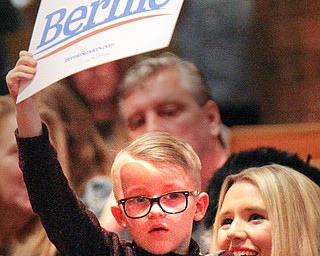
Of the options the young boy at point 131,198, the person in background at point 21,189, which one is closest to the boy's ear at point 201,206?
the young boy at point 131,198

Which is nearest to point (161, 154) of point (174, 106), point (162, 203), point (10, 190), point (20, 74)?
point (162, 203)

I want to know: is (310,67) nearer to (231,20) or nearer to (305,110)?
(305,110)

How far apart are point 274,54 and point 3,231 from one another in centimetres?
76

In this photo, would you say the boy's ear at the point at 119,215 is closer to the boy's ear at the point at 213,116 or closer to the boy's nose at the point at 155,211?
the boy's nose at the point at 155,211

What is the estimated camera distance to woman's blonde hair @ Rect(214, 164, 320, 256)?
151 centimetres

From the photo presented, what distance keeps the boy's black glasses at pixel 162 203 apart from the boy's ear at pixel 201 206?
0.05m

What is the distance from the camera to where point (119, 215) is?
4.93 ft

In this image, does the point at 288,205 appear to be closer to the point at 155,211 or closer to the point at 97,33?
the point at 155,211

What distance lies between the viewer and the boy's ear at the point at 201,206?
4.92 ft

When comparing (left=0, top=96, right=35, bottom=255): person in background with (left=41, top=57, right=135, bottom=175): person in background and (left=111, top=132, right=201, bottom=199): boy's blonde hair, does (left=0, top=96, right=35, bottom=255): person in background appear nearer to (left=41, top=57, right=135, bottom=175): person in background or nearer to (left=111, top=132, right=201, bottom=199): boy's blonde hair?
(left=41, top=57, right=135, bottom=175): person in background

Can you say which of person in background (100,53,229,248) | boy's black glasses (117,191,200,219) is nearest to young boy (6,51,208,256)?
boy's black glasses (117,191,200,219)

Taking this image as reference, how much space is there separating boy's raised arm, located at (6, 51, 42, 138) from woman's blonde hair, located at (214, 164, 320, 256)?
16.9 inches

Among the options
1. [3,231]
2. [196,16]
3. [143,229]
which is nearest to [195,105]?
[196,16]

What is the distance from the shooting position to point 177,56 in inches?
64.8
